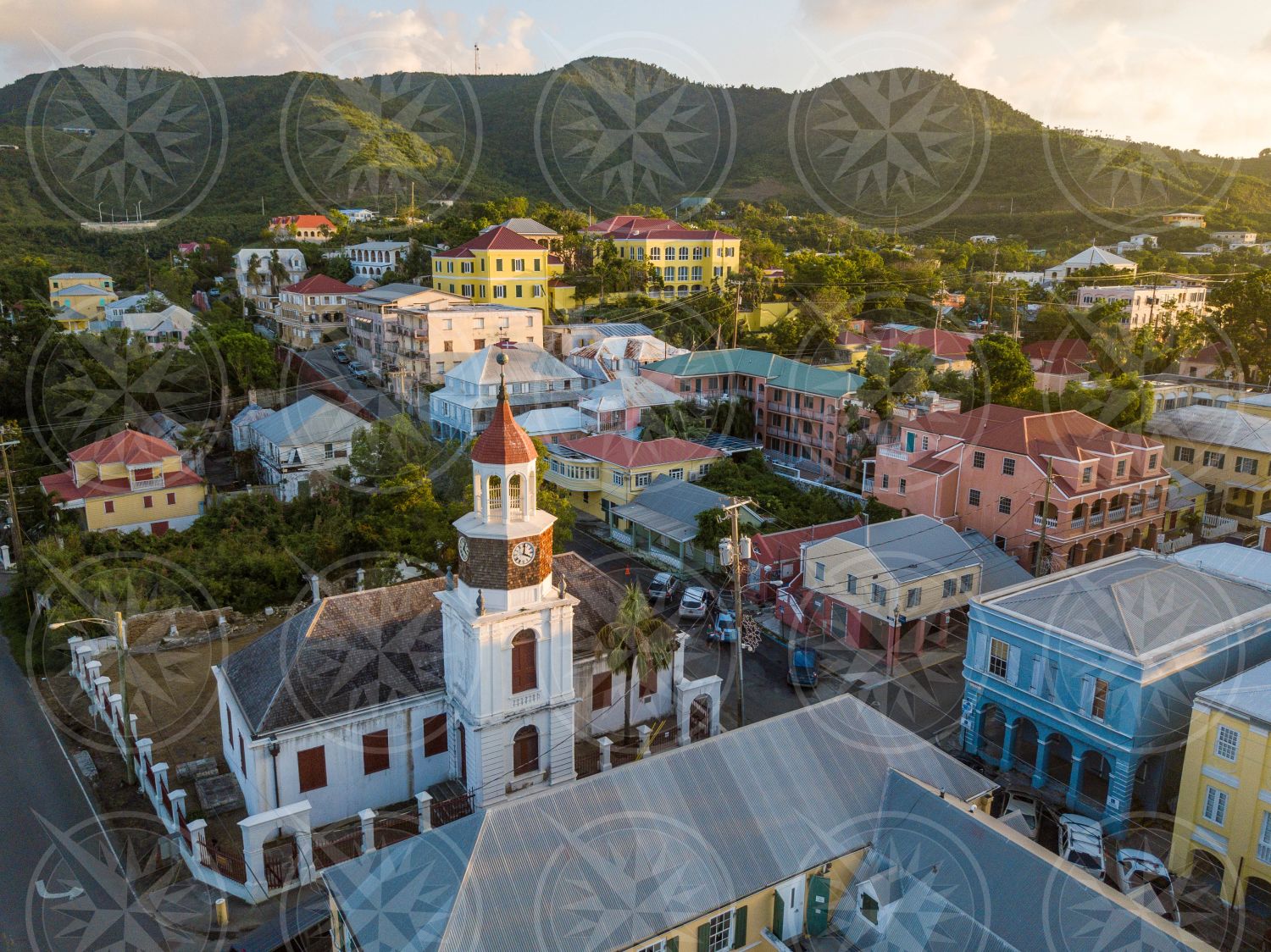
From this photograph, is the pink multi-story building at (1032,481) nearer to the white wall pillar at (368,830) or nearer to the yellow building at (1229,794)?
the yellow building at (1229,794)

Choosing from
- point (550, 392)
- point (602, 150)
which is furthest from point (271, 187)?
point (550, 392)

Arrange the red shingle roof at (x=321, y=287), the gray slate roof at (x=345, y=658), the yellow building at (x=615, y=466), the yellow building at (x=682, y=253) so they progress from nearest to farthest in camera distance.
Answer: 1. the gray slate roof at (x=345, y=658)
2. the yellow building at (x=615, y=466)
3. the red shingle roof at (x=321, y=287)
4. the yellow building at (x=682, y=253)

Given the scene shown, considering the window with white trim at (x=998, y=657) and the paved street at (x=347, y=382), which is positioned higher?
the paved street at (x=347, y=382)

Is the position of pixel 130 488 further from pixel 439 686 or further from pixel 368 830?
pixel 368 830

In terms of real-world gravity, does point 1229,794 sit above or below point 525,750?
above

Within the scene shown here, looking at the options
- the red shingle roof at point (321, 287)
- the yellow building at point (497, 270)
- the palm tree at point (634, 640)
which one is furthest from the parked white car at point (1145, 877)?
the red shingle roof at point (321, 287)

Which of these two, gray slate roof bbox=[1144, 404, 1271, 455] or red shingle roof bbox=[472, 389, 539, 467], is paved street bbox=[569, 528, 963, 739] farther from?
gray slate roof bbox=[1144, 404, 1271, 455]

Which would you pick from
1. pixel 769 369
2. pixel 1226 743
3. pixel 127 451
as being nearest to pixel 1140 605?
pixel 1226 743
